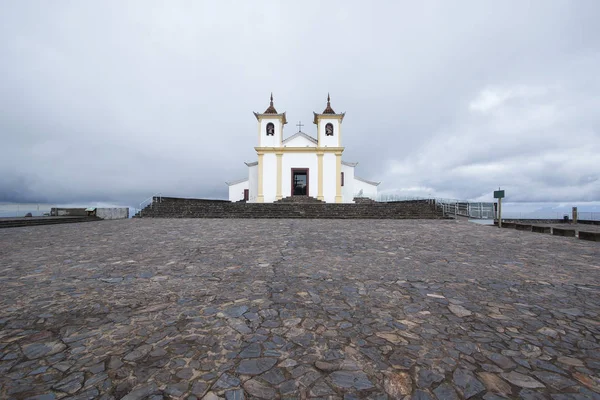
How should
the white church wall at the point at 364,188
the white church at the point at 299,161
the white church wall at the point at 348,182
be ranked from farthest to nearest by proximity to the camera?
the white church wall at the point at 364,188, the white church wall at the point at 348,182, the white church at the point at 299,161

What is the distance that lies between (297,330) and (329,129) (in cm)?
2840

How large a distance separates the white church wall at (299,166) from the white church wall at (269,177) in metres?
0.88

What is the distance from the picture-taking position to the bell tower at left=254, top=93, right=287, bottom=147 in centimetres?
2877

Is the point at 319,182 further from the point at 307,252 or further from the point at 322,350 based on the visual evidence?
the point at 322,350

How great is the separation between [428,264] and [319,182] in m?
23.3

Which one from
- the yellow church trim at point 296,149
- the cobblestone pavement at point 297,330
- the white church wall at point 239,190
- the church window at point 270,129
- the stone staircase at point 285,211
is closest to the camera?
the cobblestone pavement at point 297,330

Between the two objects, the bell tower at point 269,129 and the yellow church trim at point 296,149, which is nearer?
the yellow church trim at point 296,149

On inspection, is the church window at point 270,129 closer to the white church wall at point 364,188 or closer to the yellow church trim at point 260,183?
the yellow church trim at point 260,183

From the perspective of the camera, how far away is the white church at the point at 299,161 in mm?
27953

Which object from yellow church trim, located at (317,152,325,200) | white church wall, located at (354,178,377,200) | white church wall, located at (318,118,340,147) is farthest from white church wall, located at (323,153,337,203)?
white church wall, located at (354,178,377,200)

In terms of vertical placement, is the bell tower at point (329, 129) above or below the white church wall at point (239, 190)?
above

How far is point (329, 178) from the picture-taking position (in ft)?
92.5

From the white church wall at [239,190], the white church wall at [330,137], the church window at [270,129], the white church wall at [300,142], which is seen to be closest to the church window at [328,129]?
the white church wall at [330,137]

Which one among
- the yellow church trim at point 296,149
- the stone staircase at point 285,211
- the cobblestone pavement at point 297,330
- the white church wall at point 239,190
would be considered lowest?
the cobblestone pavement at point 297,330
